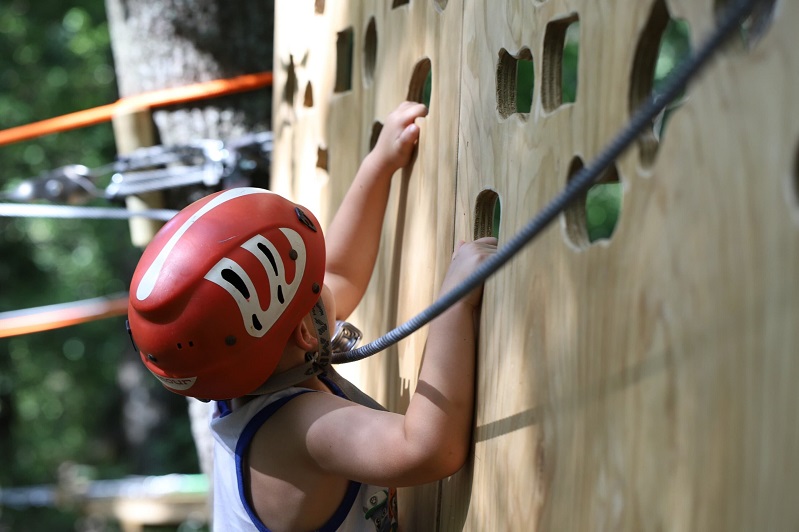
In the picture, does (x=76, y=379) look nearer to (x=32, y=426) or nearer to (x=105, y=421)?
(x=105, y=421)

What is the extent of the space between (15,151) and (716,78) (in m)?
12.7

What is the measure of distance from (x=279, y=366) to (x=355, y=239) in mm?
590

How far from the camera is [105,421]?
610 inches

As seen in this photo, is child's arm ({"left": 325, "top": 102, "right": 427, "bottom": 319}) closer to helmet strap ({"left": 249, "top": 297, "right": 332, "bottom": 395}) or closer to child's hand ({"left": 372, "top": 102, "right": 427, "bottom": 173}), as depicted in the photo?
child's hand ({"left": 372, "top": 102, "right": 427, "bottom": 173})

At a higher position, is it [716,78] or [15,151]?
[716,78]

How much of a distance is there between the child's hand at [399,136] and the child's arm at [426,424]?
48 centimetres

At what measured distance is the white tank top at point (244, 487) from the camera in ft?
6.26

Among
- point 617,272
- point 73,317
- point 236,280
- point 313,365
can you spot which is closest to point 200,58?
point 73,317

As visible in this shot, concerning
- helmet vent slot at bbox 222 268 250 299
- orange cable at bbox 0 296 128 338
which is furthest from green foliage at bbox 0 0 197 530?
helmet vent slot at bbox 222 268 250 299

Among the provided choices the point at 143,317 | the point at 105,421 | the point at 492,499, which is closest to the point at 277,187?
the point at 143,317

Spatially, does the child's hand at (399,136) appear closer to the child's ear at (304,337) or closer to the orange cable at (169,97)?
Result: the child's ear at (304,337)

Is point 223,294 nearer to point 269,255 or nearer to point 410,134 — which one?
point 269,255

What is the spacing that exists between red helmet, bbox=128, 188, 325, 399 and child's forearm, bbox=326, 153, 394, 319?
56cm

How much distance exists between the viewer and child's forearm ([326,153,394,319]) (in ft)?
7.73
